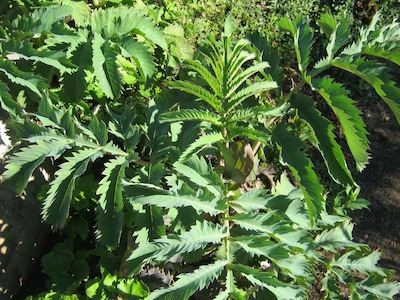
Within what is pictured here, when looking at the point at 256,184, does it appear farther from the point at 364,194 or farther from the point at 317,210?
the point at 317,210

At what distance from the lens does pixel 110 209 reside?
201 centimetres

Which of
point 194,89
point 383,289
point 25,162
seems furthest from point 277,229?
point 25,162

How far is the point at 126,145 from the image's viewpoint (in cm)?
214

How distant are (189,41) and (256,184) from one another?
1050mm

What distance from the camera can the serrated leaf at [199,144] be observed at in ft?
6.42

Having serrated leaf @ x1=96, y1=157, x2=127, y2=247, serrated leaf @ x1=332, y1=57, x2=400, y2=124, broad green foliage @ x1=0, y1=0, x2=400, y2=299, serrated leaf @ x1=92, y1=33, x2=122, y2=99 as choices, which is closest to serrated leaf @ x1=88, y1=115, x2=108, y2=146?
broad green foliage @ x1=0, y1=0, x2=400, y2=299

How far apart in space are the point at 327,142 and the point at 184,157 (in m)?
0.58

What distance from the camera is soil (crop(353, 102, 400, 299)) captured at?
3154 mm

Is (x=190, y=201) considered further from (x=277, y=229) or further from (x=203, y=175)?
(x=277, y=229)

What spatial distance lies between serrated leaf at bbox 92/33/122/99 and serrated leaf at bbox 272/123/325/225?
2.52 ft

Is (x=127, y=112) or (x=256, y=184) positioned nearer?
(x=127, y=112)

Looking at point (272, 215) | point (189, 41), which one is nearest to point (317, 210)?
point (272, 215)

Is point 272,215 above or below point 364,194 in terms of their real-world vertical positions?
above

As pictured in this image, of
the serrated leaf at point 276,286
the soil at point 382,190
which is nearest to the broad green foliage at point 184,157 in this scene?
the serrated leaf at point 276,286
